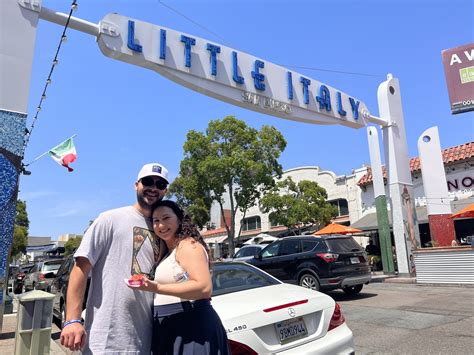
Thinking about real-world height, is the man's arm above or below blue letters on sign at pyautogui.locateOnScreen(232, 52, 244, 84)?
below

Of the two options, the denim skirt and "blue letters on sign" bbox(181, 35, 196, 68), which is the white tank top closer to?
the denim skirt

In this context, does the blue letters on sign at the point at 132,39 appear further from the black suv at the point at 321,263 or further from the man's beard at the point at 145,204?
the man's beard at the point at 145,204

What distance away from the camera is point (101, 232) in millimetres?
2510

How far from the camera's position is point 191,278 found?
2285mm

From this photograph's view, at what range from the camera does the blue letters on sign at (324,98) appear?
14974 millimetres

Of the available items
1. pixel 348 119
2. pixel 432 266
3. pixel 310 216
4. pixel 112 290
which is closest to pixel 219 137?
pixel 310 216

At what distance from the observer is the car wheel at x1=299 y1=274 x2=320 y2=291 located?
10.2m

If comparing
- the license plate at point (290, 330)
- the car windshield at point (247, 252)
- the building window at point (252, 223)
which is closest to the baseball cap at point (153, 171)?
the license plate at point (290, 330)

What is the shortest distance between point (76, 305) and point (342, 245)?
906cm

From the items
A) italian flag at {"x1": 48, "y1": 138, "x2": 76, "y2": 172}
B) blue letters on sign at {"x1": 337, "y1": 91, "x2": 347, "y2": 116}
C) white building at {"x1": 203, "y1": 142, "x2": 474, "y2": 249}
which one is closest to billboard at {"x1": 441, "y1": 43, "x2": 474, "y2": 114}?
white building at {"x1": 203, "y1": 142, "x2": 474, "y2": 249}

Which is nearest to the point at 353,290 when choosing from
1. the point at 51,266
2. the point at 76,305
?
the point at 76,305

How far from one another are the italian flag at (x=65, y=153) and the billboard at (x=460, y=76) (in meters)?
19.3

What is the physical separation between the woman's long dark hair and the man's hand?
2.47 ft

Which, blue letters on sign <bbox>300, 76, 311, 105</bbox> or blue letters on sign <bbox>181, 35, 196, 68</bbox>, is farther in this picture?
blue letters on sign <bbox>300, 76, 311, 105</bbox>
